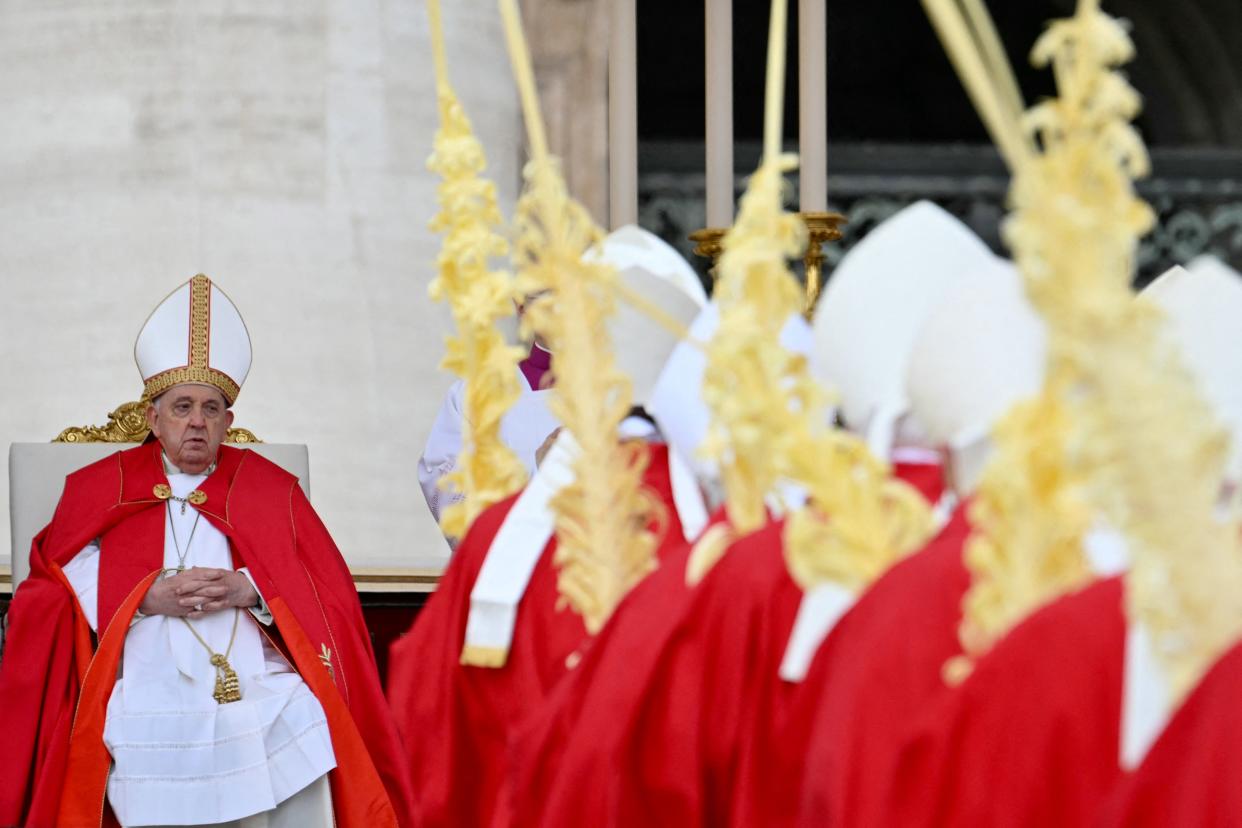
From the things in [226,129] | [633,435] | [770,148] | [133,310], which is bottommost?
[633,435]

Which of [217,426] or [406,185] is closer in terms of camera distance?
[217,426]

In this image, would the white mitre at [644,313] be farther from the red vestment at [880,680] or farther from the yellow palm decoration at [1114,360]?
the yellow palm decoration at [1114,360]

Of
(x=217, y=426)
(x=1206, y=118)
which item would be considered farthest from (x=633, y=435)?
(x=1206, y=118)

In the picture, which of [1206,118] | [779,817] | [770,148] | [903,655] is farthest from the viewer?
[1206,118]

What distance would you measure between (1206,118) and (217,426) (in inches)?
164

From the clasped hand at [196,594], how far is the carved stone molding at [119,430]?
34.0 inches

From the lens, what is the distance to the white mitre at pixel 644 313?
308 cm

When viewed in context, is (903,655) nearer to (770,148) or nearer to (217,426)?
(770,148)

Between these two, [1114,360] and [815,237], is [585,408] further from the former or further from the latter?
[1114,360]

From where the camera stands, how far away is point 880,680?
185 cm

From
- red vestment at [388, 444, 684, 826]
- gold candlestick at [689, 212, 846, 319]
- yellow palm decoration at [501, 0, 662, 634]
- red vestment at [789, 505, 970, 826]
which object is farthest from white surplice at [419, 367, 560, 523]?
red vestment at [789, 505, 970, 826]

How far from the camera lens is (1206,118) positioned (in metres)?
8.30

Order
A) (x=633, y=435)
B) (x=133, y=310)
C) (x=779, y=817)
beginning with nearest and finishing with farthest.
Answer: (x=779, y=817) < (x=633, y=435) < (x=133, y=310)

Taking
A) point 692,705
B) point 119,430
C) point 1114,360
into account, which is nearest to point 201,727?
point 119,430
